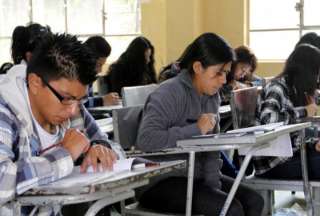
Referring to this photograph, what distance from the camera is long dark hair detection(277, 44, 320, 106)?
2.93m

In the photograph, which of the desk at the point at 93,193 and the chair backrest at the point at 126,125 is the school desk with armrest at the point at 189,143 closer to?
the chair backrest at the point at 126,125

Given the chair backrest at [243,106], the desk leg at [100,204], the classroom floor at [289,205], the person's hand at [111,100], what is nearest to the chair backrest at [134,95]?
the chair backrest at [243,106]

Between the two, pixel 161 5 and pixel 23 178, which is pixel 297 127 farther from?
pixel 161 5

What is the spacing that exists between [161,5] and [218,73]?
163 inches

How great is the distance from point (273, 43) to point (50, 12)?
131 inches

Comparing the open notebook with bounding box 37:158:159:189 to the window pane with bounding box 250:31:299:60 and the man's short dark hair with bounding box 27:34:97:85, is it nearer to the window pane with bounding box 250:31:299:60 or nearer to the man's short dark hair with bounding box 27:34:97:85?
the man's short dark hair with bounding box 27:34:97:85

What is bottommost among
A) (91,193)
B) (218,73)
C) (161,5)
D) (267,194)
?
(267,194)

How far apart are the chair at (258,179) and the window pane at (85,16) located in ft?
15.8

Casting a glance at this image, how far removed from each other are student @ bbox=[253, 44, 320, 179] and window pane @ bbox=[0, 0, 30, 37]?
5.88 m

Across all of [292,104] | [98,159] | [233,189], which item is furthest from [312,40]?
[98,159]

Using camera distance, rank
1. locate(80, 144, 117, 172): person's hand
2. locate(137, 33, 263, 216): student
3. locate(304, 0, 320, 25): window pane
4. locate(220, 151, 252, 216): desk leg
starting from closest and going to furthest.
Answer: locate(80, 144, 117, 172): person's hand < locate(220, 151, 252, 216): desk leg < locate(137, 33, 263, 216): student < locate(304, 0, 320, 25): window pane

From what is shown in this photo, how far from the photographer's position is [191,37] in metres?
6.19

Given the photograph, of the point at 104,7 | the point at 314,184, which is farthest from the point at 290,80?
the point at 104,7

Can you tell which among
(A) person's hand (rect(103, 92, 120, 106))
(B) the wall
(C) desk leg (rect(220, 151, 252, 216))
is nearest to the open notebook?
(C) desk leg (rect(220, 151, 252, 216))
